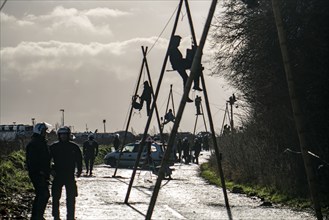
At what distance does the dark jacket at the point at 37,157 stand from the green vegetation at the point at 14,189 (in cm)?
224

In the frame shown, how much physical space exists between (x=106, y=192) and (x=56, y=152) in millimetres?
8839

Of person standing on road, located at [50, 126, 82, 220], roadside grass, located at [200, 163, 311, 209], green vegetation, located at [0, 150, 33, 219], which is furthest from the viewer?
roadside grass, located at [200, 163, 311, 209]

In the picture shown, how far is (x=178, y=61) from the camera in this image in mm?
14375

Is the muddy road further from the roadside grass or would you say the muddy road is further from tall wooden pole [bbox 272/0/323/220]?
tall wooden pole [bbox 272/0/323/220]

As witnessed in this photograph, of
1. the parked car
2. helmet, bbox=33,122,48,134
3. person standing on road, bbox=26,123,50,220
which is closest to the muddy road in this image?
person standing on road, bbox=26,123,50,220

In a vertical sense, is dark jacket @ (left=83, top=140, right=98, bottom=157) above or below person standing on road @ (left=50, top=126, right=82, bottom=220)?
above

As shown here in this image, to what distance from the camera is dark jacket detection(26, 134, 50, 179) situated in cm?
1193

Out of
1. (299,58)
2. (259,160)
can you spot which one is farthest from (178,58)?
(259,160)

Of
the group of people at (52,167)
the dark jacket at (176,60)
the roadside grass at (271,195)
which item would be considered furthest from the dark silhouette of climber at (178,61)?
the roadside grass at (271,195)

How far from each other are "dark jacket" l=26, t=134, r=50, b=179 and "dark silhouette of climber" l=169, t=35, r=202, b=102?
3.46 m

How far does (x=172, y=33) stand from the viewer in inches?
597

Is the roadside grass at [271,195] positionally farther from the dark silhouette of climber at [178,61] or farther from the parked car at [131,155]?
the parked car at [131,155]

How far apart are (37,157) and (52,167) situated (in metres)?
0.76

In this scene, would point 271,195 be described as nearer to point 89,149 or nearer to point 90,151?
point 90,151
